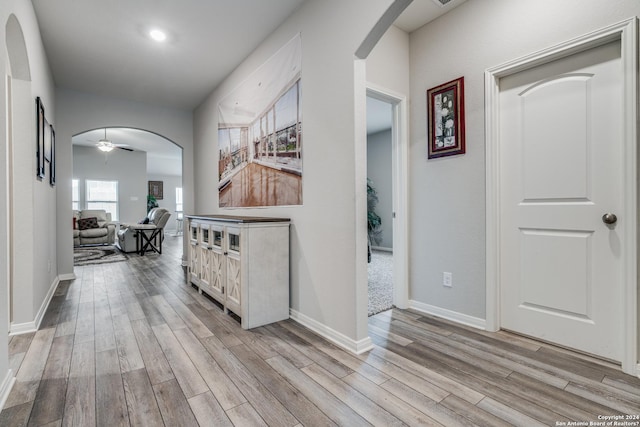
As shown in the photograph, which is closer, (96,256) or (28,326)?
(28,326)

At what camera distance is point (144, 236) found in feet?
20.7

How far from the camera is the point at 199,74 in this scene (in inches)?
146

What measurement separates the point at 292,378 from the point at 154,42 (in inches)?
128

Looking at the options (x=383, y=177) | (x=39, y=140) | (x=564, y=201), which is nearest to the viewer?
(x=564, y=201)

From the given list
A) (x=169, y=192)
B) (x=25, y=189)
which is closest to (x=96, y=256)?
(x=25, y=189)

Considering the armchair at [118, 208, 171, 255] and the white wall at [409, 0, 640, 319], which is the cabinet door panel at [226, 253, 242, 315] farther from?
the armchair at [118, 208, 171, 255]

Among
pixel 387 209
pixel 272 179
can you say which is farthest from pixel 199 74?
pixel 387 209

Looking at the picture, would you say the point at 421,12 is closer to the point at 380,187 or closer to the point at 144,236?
the point at 380,187

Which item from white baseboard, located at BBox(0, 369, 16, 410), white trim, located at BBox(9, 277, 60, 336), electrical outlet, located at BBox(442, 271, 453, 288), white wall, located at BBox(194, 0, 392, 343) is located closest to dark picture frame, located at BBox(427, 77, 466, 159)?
white wall, located at BBox(194, 0, 392, 343)

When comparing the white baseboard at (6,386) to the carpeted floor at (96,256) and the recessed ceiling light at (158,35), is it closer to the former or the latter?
the recessed ceiling light at (158,35)

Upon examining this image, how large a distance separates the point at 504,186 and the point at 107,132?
789 centimetres

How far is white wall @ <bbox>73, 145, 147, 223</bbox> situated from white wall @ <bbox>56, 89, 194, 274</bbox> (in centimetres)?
520

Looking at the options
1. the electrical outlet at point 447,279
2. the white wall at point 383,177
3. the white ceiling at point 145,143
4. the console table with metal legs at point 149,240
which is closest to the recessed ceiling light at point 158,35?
the white ceiling at point 145,143

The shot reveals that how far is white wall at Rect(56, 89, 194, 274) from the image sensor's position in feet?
13.2
